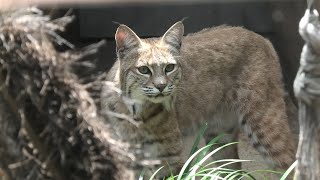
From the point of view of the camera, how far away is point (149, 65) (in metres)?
4.67

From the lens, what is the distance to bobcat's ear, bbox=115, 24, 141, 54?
A: 4.62m

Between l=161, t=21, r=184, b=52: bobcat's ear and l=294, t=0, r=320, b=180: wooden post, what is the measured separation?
1.99 m

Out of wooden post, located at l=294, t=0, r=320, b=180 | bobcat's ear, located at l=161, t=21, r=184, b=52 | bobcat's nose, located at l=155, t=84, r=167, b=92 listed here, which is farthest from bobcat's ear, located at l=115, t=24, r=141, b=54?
wooden post, located at l=294, t=0, r=320, b=180

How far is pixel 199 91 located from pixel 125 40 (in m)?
0.91

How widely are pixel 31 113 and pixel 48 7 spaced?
74 cm

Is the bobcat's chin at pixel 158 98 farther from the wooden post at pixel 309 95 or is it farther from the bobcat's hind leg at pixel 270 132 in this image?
the wooden post at pixel 309 95

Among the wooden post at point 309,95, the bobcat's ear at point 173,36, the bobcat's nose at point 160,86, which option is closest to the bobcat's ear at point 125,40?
the bobcat's ear at point 173,36

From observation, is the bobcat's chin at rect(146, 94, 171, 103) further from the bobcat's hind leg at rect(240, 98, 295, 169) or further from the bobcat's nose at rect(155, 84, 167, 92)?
the bobcat's hind leg at rect(240, 98, 295, 169)

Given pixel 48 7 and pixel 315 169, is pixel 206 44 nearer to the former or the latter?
pixel 48 7

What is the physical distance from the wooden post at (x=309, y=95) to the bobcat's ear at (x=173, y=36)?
1.99 meters

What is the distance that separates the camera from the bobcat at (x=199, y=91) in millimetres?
4719

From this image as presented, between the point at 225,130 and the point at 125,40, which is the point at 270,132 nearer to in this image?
the point at 225,130

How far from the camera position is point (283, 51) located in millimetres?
7504

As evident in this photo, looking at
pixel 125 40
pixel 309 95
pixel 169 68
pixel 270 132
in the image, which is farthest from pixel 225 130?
pixel 309 95
